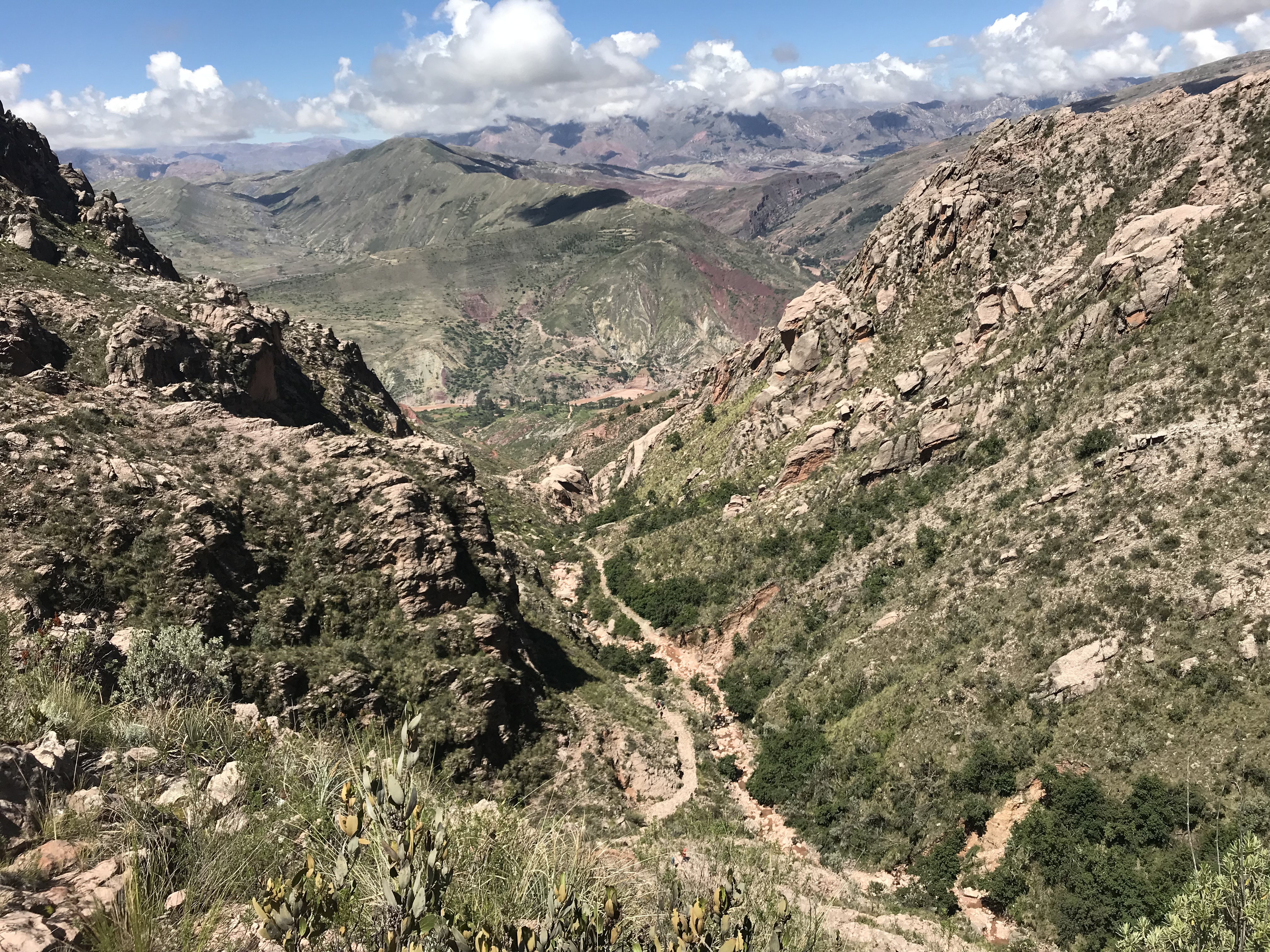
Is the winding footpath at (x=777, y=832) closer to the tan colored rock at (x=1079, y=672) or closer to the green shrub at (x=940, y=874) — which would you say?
the green shrub at (x=940, y=874)

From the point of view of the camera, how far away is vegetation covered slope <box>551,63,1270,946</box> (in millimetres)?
28562

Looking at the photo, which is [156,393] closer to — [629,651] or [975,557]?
[629,651]

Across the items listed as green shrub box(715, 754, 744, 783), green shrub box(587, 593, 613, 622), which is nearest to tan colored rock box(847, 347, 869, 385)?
green shrub box(587, 593, 613, 622)

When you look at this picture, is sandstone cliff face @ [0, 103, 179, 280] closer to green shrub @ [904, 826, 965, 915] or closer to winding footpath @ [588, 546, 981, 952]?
winding footpath @ [588, 546, 981, 952]

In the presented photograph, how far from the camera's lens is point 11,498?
29328mm

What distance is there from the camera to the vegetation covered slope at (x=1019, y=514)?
93.7 ft

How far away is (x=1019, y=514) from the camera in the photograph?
42625 millimetres

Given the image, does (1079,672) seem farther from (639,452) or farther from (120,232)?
(120,232)

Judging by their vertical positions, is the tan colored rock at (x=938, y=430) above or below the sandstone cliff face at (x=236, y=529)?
above

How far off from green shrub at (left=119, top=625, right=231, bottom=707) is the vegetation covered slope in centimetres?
2837

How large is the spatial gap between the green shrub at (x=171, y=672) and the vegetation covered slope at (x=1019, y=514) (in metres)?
28.4

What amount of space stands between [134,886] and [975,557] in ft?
147

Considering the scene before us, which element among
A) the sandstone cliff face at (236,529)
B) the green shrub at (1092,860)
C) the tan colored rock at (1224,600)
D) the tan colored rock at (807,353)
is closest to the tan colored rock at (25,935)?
the sandstone cliff face at (236,529)

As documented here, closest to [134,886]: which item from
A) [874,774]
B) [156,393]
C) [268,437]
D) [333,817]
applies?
[333,817]
